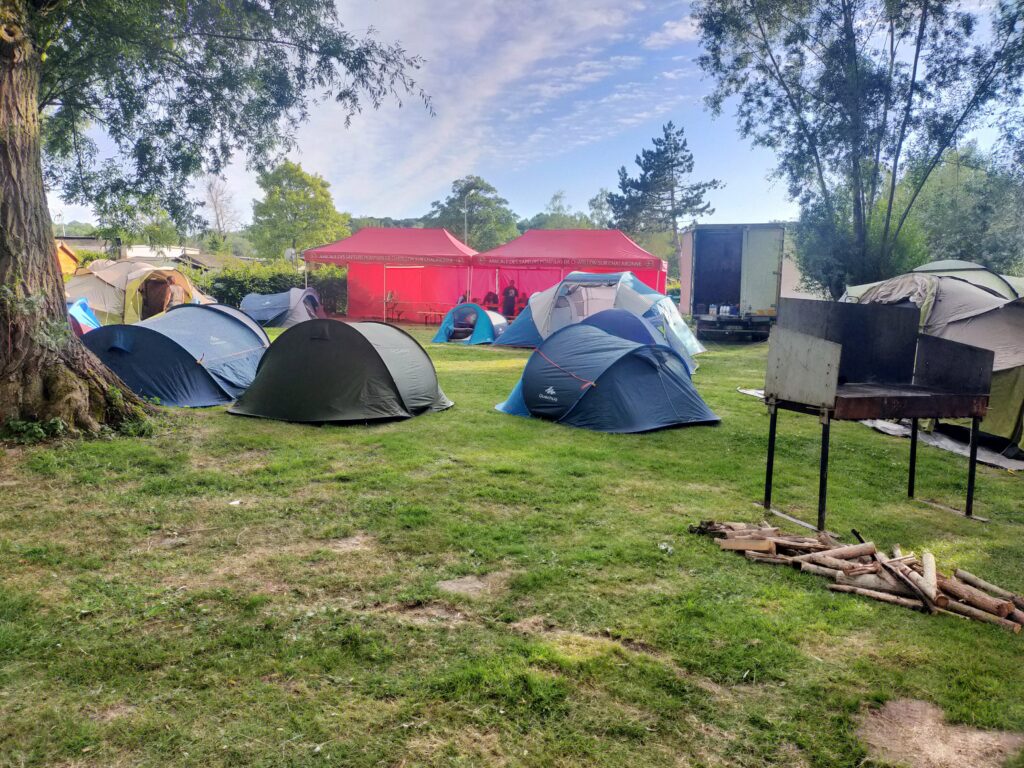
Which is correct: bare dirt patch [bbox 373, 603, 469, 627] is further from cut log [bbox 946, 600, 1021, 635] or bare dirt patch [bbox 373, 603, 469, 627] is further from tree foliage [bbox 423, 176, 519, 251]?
tree foliage [bbox 423, 176, 519, 251]

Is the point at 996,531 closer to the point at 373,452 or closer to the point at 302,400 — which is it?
the point at 373,452

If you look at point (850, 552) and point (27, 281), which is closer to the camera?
point (850, 552)

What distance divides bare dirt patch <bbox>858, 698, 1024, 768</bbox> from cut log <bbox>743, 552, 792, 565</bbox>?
150cm

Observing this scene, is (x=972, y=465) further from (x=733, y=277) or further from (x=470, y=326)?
(x=470, y=326)

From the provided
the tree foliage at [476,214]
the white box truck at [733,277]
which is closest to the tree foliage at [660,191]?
the tree foliage at [476,214]

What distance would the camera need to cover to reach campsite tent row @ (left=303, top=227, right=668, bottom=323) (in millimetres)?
23234

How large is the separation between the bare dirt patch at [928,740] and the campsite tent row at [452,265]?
67.1 feet

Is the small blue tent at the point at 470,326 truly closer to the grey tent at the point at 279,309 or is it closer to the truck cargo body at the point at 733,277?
the grey tent at the point at 279,309

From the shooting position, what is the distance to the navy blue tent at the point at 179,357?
9.40 meters

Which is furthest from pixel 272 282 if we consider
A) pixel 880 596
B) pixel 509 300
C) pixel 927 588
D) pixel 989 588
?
pixel 989 588

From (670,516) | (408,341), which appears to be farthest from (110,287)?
(670,516)

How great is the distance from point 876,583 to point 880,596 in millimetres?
135

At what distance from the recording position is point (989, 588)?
399 centimetres

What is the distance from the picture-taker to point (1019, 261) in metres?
21.9
